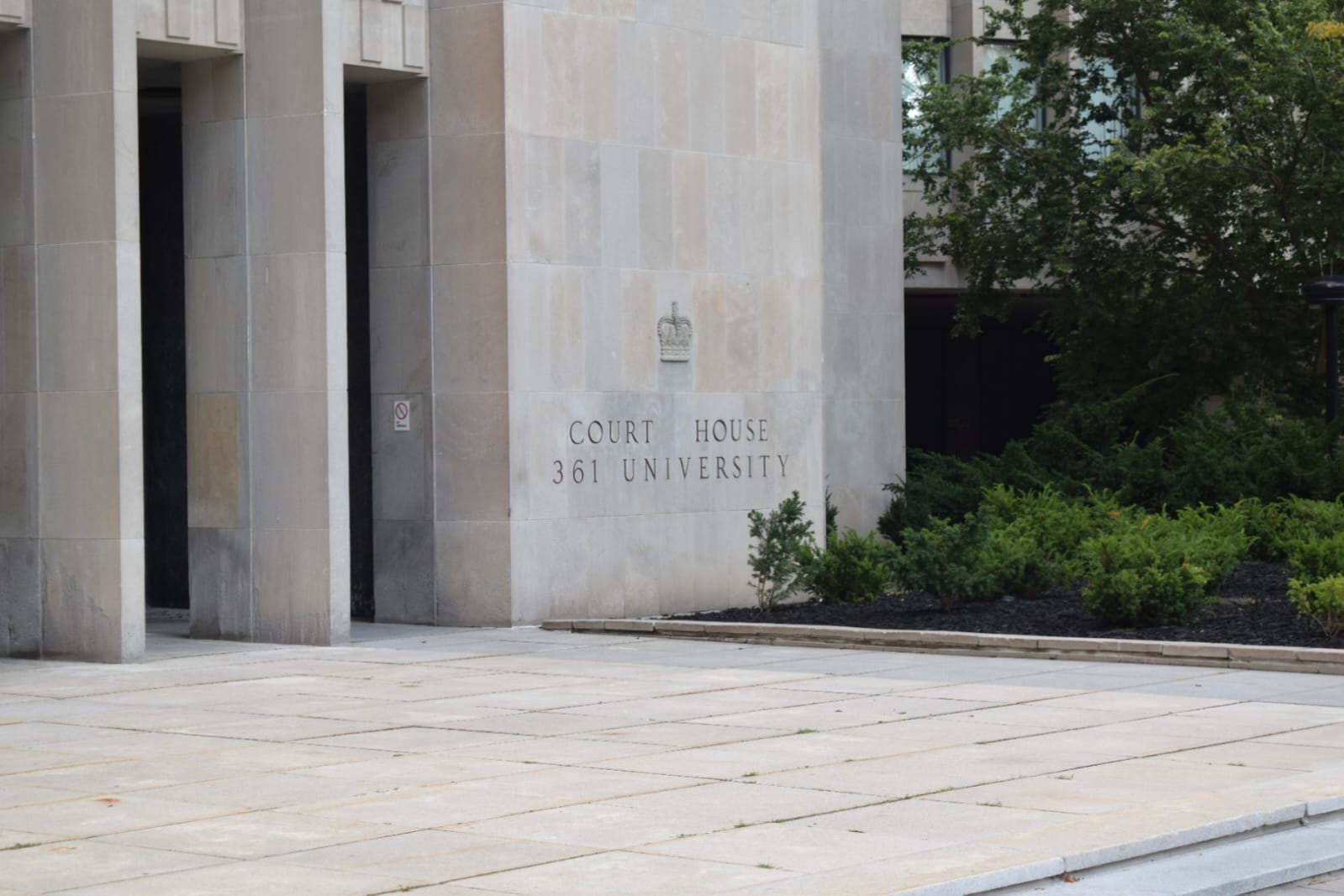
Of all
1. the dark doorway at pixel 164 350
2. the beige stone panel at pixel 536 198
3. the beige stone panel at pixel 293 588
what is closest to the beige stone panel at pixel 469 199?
the beige stone panel at pixel 536 198

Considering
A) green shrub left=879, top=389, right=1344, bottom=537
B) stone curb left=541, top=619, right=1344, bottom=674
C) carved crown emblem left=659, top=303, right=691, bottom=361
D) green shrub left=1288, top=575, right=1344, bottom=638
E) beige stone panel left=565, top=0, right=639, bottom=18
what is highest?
beige stone panel left=565, top=0, right=639, bottom=18

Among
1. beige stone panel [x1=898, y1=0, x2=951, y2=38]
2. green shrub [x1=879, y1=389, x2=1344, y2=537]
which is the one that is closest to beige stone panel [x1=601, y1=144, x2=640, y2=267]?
green shrub [x1=879, y1=389, x2=1344, y2=537]

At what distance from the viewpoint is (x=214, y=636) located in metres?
19.4

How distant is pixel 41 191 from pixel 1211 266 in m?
21.0

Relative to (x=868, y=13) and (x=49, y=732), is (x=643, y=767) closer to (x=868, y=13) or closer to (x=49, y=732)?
(x=49, y=732)

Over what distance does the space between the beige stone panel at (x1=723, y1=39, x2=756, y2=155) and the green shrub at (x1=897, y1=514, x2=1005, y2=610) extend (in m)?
5.10

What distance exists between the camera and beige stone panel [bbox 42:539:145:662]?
683 inches

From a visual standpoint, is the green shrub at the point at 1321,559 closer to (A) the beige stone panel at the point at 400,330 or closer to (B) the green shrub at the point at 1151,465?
(B) the green shrub at the point at 1151,465

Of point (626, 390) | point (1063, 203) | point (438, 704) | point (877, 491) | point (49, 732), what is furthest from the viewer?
point (1063, 203)

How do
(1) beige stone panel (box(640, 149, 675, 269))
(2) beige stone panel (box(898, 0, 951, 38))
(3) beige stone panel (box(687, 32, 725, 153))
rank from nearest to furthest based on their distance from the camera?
(1) beige stone panel (box(640, 149, 675, 269)) → (3) beige stone panel (box(687, 32, 725, 153)) → (2) beige stone panel (box(898, 0, 951, 38))

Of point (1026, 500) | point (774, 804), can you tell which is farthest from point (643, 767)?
point (1026, 500)

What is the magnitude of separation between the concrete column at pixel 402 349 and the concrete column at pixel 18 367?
396 cm

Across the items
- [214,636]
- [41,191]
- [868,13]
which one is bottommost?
[214,636]

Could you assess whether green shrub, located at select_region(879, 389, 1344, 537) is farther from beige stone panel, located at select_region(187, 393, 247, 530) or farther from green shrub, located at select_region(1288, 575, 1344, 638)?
beige stone panel, located at select_region(187, 393, 247, 530)
